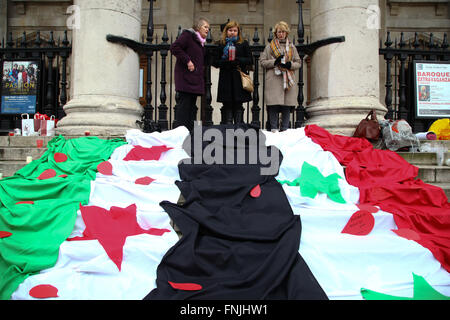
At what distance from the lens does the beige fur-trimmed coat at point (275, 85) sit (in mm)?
5371

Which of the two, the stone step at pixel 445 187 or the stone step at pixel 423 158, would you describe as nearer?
the stone step at pixel 445 187

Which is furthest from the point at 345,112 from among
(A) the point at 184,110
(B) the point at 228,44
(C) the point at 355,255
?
(C) the point at 355,255

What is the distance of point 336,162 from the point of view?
3982mm

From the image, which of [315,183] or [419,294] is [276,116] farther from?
[419,294]

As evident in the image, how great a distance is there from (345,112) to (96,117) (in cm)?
384

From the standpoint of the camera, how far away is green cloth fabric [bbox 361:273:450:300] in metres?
2.19

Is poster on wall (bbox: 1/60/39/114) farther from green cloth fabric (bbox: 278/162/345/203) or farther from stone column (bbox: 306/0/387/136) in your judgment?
green cloth fabric (bbox: 278/162/345/203)

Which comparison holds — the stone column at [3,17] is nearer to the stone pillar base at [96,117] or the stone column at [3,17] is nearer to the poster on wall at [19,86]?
the poster on wall at [19,86]

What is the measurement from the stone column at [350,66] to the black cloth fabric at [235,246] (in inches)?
93.5

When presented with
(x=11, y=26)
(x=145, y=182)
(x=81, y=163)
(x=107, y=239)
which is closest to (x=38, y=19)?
(x=11, y=26)

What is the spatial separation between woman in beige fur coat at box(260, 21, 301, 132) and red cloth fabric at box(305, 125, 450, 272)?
3.04ft

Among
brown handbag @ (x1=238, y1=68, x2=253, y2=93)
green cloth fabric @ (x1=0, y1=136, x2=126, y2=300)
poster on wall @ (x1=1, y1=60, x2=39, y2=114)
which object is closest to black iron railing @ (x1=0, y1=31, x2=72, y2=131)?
poster on wall @ (x1=1, y1=60, x2=39, y2=114)

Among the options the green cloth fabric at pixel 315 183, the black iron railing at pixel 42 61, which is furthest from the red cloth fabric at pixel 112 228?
the black iron railing at pixel 42 61
